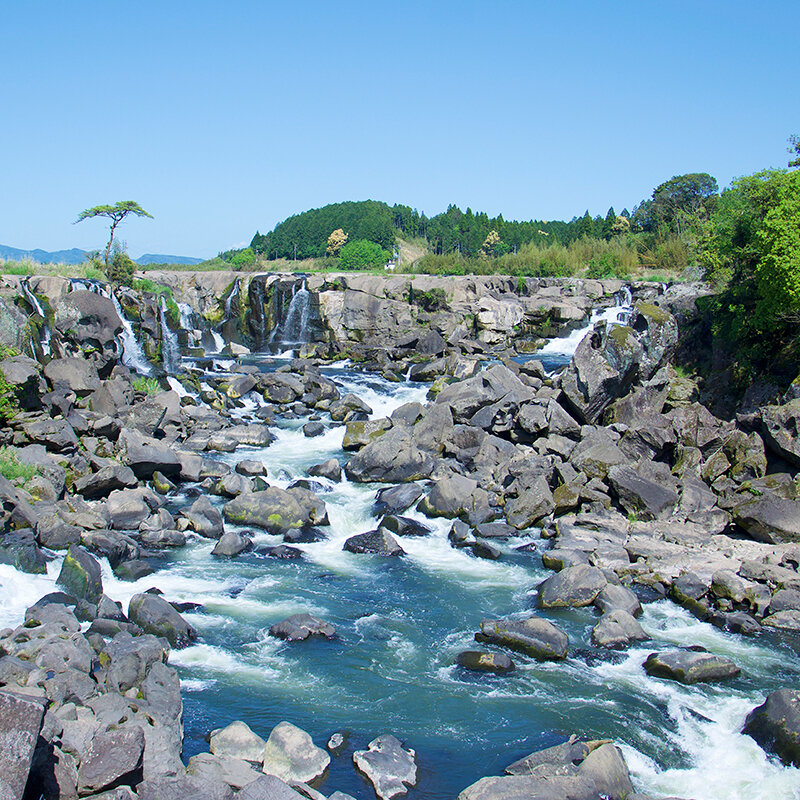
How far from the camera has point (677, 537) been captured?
17422mm

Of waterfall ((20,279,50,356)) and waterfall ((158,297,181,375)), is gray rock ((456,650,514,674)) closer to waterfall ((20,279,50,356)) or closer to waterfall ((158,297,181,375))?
waterfall ((20,279,50,356))

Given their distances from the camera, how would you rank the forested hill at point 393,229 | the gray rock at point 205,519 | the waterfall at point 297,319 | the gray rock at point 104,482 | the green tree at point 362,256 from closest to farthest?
1. the gray rock at point 205,519
2. the gray rock at point 104,482
3. the waterfall at point 297,319
4. the green tree at point 362,256
5. the forested hill at point 393,229

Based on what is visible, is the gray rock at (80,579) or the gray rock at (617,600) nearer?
the gray rock at (80,579)

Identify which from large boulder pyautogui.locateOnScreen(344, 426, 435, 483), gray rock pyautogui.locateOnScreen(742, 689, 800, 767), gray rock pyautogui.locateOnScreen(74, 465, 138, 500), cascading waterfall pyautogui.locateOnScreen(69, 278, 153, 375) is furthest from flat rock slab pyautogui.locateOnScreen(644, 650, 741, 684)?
cascading waterfall pyautogui.locateOnScreen(69, 278, 153, 375)

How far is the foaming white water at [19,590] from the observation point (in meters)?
12.3

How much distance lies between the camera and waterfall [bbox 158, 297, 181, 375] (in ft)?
106

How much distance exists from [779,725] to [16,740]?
944cm

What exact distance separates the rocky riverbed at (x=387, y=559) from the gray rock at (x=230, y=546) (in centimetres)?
5

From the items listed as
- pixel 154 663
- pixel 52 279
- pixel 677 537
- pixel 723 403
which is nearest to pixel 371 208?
pixel 52 279

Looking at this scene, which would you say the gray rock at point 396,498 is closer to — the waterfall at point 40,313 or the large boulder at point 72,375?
the large boulder at point 72,375

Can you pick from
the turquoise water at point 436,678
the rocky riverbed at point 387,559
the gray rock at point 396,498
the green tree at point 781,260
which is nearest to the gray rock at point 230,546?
the rocky riverbed at point 387,559

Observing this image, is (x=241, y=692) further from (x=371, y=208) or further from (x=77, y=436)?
(x=371, y=208)

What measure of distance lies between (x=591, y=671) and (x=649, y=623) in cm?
233

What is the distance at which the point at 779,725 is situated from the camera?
1022cm
